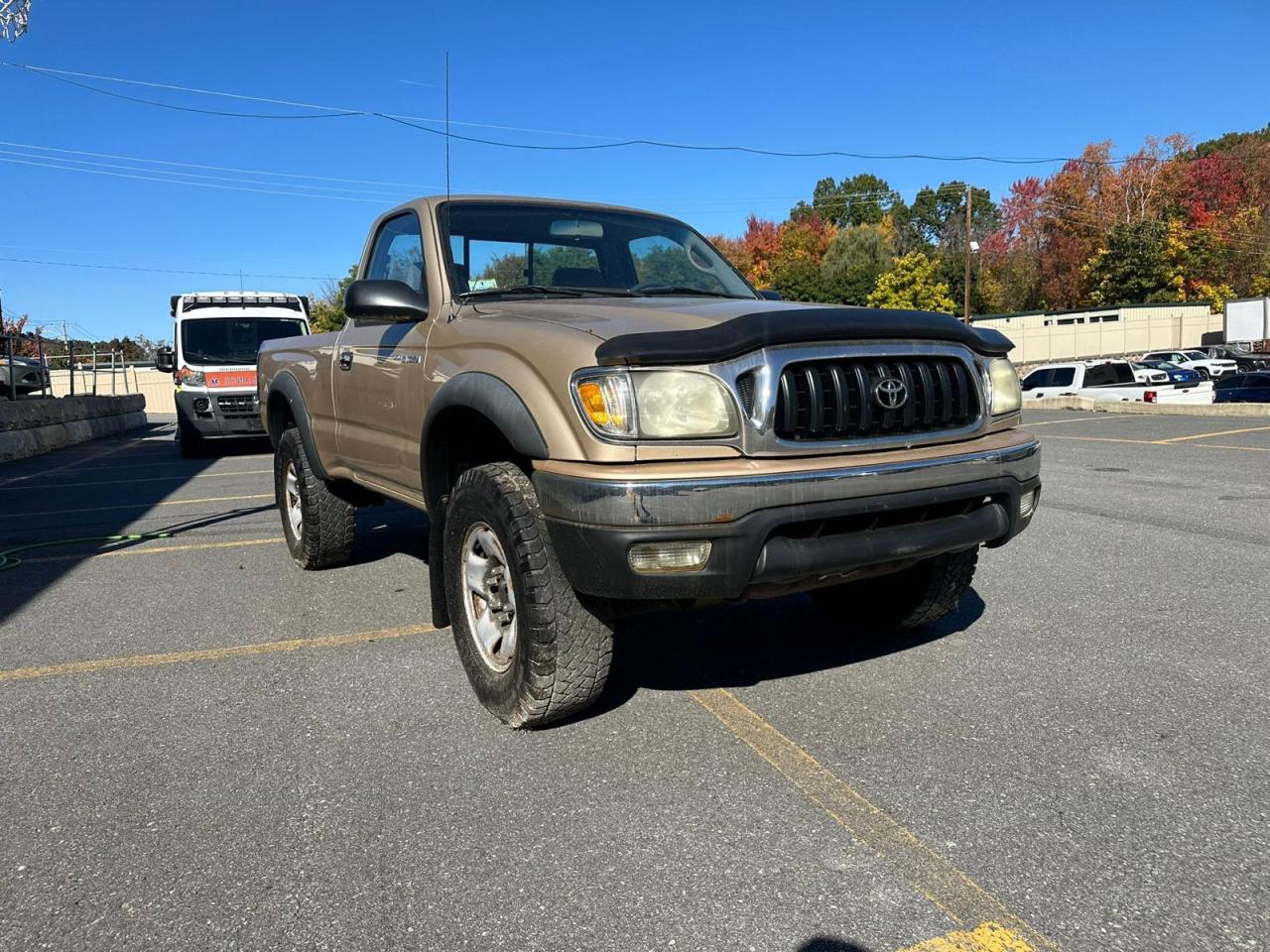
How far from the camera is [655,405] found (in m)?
2.81

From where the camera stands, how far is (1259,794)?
2684 millimetres

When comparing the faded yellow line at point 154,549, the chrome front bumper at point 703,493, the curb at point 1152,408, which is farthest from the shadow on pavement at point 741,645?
the curb at point 1152,408

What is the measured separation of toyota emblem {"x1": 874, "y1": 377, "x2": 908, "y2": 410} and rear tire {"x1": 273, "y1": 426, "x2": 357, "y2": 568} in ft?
11.6

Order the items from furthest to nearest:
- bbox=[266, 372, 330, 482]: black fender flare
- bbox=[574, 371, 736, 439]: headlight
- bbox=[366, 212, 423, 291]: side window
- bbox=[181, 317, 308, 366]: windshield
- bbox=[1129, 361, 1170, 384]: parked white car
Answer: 1. bbox=[1129, 361, 1170, 384]: parked white car
2. bbox=[181, 317, 308, 366]: windshield
3. bbox=[266, 372, 330, 482]: black fender flare
4. bbox=[366, 212, 423, 291]: side window
5. bbox=[574, 371, 736, 439]: headlight

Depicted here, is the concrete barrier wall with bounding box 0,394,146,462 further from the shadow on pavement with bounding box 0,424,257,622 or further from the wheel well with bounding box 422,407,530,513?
the wheel well with bounding box 422,407,530,513

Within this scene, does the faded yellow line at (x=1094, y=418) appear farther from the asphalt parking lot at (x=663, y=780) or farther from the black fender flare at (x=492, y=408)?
the black fender flare at (x=492, y=408)

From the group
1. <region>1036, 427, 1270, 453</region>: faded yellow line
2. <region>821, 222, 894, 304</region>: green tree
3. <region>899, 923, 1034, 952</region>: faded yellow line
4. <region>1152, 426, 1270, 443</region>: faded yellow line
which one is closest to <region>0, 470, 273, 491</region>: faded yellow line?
<region>1036, 427, 1270, 453</region>: faded yellow line

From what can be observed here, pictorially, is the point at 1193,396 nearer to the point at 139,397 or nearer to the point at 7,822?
the point at 7,822

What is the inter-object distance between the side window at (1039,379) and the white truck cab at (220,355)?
1684 centimetres

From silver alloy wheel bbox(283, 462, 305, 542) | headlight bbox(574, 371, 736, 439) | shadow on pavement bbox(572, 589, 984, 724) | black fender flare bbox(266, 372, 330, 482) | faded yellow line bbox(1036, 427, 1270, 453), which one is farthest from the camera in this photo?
faded yellow line bbox(1036, 427, 1270, 453)

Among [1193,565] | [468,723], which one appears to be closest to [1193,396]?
[1193,565]

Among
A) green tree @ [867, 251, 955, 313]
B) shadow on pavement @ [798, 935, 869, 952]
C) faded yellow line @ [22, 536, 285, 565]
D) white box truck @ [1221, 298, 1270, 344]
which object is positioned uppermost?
green tree @ [867, 251, 955, 313]

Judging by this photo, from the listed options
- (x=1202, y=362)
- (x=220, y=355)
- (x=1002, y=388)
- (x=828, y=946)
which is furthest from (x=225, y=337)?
(x=1202, y=362)

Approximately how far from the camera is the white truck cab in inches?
556
